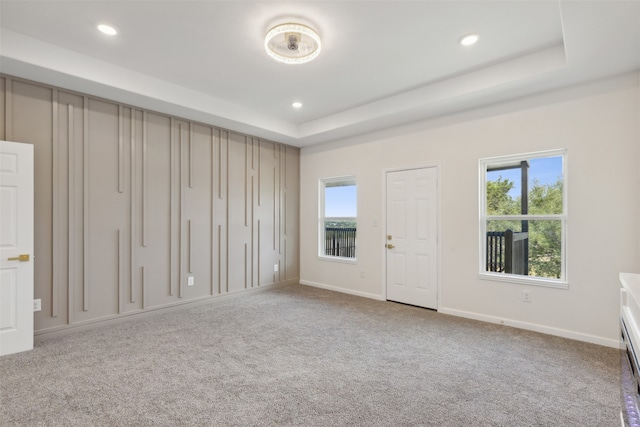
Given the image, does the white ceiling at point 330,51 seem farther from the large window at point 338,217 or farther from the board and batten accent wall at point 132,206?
the large window at point 338,217

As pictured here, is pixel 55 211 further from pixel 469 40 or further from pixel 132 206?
pixel 469 40

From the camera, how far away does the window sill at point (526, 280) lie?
11.0ft

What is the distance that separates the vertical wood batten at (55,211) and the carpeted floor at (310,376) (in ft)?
1.74

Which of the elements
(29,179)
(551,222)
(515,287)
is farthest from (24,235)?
(551,222)

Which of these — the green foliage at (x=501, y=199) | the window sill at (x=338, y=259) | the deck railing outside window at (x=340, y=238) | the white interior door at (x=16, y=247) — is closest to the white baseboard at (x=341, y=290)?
the window sill at (x=338, y=259)

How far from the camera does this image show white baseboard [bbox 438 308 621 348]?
3.08 meters

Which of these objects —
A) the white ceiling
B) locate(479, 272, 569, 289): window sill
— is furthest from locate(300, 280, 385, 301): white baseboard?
the white ceiling

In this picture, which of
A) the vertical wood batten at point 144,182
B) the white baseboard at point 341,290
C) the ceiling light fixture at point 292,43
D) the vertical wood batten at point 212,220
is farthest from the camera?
the white baseboard at point 341,290

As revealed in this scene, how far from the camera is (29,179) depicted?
2.98m

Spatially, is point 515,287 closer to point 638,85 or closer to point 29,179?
point 638,85

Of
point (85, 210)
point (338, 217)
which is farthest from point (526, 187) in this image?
point (85, 210)

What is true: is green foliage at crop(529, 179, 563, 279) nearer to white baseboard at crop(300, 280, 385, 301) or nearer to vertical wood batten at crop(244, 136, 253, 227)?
white baseboard at crop(300, 280, 385, 301)

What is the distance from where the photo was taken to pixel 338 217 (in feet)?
18.5

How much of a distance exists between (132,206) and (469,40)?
4.09 m
